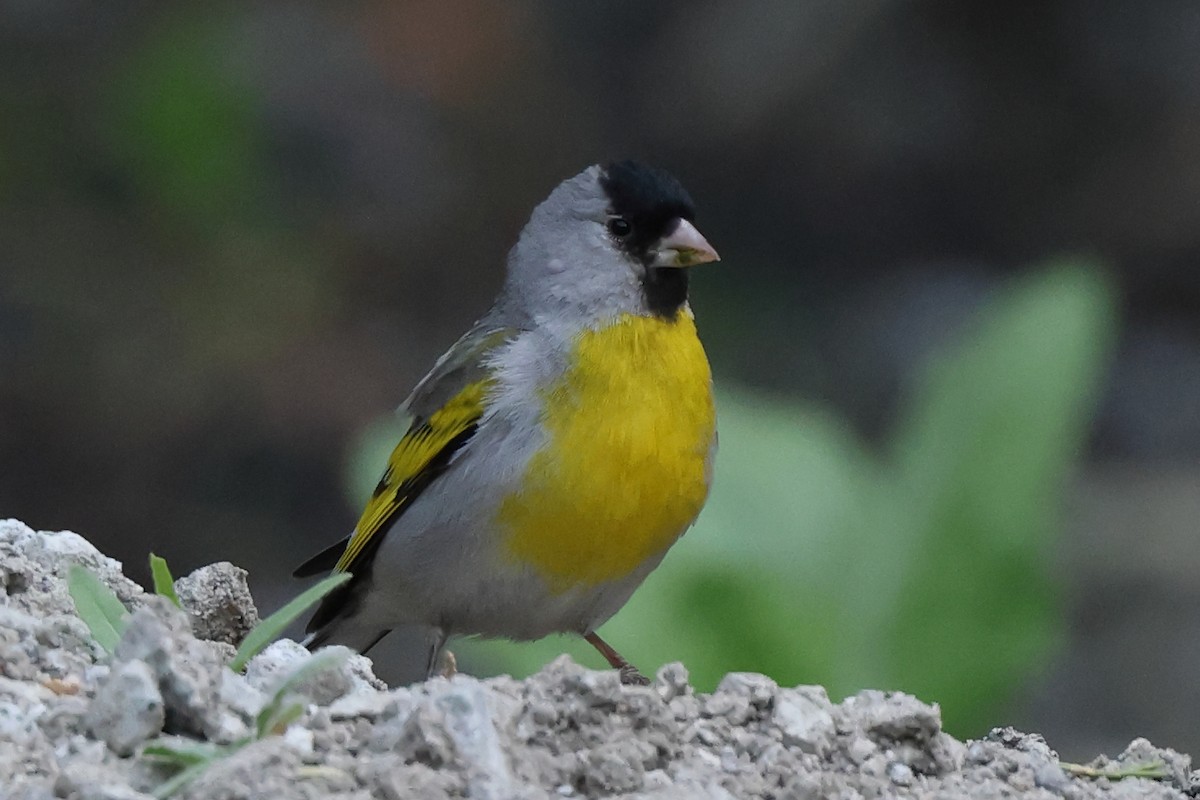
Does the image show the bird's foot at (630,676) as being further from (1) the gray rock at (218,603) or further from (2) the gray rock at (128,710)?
(2) the gray rock at (128,710)

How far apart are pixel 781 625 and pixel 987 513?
2.18 ft

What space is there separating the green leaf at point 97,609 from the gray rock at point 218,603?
66 cm

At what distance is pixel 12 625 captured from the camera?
120 inches

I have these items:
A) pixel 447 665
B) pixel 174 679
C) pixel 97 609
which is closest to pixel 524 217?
pixel 447 665

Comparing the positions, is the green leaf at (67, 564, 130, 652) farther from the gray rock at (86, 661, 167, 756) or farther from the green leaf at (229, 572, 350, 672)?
the gray rock at (86, 661, 167, 756)

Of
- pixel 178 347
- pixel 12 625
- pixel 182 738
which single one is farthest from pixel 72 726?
pixel 178 347

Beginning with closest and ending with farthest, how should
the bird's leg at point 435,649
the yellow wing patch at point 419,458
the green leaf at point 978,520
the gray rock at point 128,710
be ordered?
the gray rock at point 128,710
the yellow wing patch at point 419,458
the bird's leg at point 435,649
the green leaf at point 978,520

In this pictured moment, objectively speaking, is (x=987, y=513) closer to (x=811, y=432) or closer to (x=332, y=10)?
(x=811, y=432)

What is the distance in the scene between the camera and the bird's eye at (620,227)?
4.73m

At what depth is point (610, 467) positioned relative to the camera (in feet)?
14.1

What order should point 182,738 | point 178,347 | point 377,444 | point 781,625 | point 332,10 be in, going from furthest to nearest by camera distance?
point 332,10
point 178,347
point 377,444
point 781,625
point 182,738

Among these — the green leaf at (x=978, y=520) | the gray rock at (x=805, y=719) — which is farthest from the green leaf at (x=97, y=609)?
the green leaf at (x=978, y=520)

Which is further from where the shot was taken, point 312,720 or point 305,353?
point 305,353

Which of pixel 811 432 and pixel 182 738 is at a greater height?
pixel 811 432
